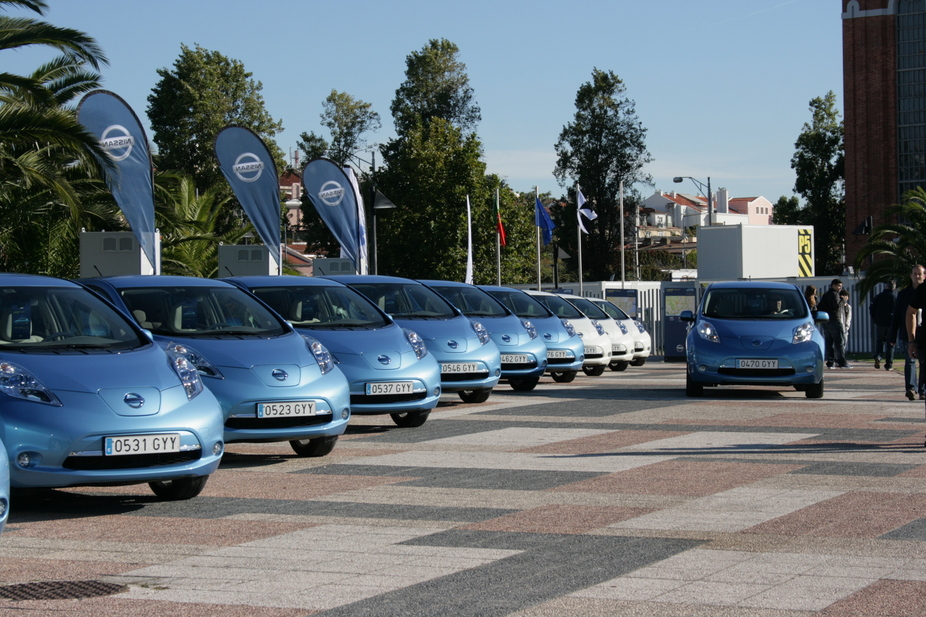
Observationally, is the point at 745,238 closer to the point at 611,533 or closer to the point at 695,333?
the point at 695,333

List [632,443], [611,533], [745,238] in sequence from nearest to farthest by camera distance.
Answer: [611,533], [632,443], [745,238]

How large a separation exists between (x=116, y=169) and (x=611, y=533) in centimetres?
1411

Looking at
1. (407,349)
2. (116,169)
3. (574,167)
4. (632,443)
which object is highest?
(574,167)

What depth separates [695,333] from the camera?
1756cm

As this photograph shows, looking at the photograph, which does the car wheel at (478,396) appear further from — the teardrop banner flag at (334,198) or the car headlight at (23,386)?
the teardrop banner flag at (334,198)

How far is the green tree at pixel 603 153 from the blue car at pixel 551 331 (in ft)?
172

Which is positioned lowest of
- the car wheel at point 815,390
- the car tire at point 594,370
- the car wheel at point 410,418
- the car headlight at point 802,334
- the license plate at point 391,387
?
the car tire at point 594,370

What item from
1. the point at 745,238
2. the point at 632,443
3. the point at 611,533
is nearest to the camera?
the point at 611,533

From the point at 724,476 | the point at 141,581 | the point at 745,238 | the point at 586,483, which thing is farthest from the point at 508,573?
the point at 745,238

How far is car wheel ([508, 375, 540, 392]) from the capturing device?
18.6m

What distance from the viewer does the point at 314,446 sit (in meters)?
10.9

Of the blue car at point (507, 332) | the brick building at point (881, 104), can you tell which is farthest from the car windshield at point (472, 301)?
the brick building at point (881, 104)

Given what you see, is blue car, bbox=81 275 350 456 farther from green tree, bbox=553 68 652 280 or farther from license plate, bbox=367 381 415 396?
green tree, bbox=553 68 652 280

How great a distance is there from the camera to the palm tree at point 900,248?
2953cm
